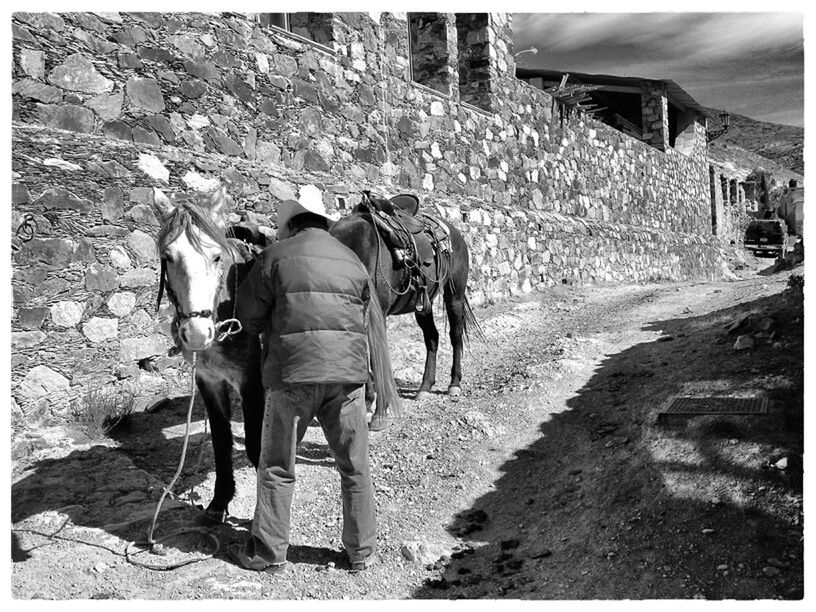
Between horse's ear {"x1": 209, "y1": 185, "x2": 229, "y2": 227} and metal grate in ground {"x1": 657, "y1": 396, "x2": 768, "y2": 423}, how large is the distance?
3083 mm

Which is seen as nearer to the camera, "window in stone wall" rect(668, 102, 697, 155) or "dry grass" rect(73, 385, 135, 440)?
"dry grass" rect(73, 385, 135, 440)

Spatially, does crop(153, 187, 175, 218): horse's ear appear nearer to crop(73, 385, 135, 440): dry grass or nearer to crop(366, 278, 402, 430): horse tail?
crop(366, 278, 402, 430): horse tail

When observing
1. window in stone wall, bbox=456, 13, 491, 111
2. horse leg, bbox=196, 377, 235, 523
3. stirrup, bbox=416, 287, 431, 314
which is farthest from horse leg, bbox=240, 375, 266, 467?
window in stone wall, bbox=456, 13, 491, 111

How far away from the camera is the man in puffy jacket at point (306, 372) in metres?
3.31

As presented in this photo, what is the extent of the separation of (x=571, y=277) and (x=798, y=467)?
960 cm

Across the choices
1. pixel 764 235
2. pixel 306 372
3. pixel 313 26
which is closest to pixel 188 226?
pixel 306 372

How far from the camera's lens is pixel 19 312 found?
4.98 meters

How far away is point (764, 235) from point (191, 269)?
95.4ft

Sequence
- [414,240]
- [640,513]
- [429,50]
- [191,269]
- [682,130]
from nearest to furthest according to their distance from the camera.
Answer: [191,269]
[640,513]
[414,240]
[429,50]
[682,130]

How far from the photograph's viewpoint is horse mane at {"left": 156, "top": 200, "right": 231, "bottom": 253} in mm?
3336

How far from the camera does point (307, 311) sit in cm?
330

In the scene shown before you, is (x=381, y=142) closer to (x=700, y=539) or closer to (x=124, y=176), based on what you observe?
(x=124, y=176)

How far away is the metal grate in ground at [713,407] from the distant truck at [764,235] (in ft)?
83.5

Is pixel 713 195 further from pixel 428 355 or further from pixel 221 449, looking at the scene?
pixel 221 449
